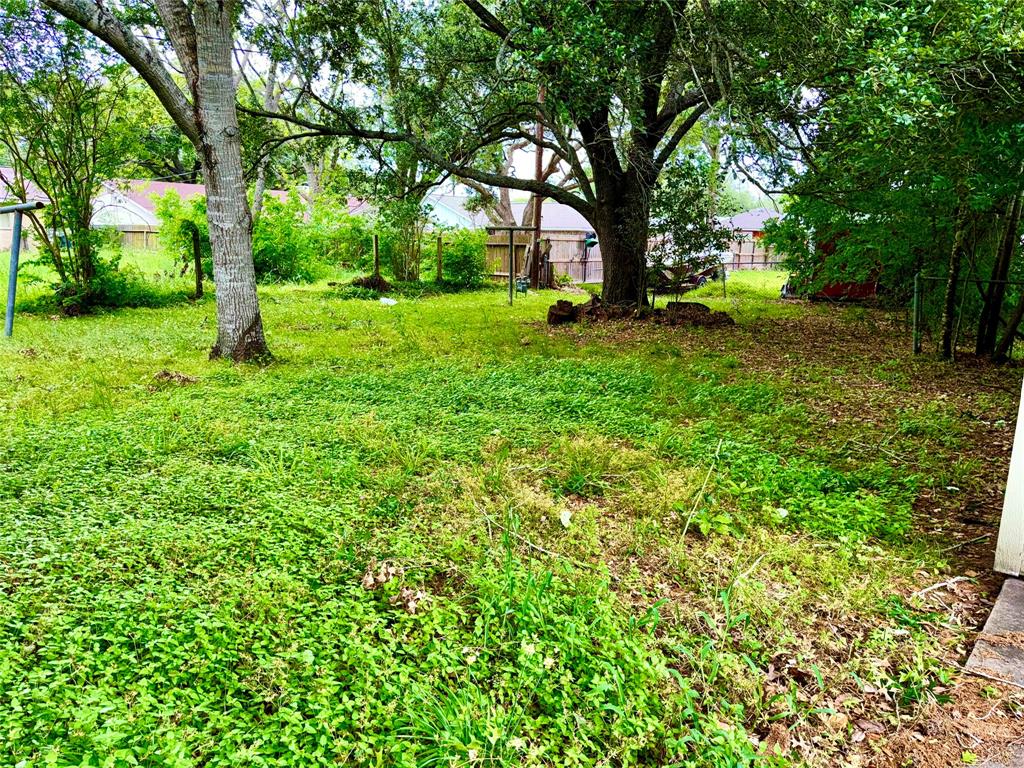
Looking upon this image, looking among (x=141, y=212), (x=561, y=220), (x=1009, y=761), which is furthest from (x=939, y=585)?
(x=141, y=212)

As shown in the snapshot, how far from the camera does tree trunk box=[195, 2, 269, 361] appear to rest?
575 centimetres

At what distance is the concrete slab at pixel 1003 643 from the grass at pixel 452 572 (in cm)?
13

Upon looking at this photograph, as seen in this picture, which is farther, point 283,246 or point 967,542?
point 283,246

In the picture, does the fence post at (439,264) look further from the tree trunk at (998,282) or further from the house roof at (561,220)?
the house roof at (561,220)

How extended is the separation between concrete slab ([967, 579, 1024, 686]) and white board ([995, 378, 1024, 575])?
0.17 metres

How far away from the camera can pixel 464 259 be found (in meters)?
15.5

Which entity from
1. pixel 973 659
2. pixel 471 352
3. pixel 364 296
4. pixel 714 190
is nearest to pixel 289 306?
pixel 364 296

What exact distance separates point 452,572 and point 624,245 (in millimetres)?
8751

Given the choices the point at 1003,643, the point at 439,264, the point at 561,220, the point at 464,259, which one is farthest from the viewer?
the point at 561,220

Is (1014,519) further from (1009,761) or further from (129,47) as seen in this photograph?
(129,47)

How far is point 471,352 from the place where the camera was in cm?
723

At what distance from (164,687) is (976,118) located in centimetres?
674

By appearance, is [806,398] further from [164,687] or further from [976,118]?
[164,687]

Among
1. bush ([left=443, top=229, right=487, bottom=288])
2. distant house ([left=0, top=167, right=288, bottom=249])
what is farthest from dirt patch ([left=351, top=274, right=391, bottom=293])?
distant house ([left=0, top=167, right=288, bottom=249])
